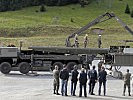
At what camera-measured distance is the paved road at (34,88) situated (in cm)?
2188

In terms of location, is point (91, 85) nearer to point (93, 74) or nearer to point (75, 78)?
point (93, 74)

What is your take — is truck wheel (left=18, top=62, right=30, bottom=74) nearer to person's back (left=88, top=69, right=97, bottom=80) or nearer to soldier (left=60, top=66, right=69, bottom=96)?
soldier (left=60, top=66, right=69, bottom=96)

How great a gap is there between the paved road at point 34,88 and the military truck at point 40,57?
2.67 feet

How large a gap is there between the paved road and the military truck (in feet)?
2.67

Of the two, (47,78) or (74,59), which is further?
(74,59)

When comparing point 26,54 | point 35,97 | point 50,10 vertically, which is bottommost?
point 35,97

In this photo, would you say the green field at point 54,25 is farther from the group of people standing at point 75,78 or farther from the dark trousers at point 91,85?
the group of people standing at point 75,78

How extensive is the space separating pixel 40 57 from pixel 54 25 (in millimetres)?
35687

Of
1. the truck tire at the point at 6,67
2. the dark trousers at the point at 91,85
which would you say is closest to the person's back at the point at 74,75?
the dark trousers at the point at 91,85

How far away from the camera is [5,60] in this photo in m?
32.7

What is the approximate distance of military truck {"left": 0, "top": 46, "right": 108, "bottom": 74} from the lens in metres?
32.2

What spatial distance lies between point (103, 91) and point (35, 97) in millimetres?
4205

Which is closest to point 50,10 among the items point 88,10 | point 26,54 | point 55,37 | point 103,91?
point 88,10

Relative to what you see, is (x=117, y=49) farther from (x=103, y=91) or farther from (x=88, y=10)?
(x=88, y=10)
